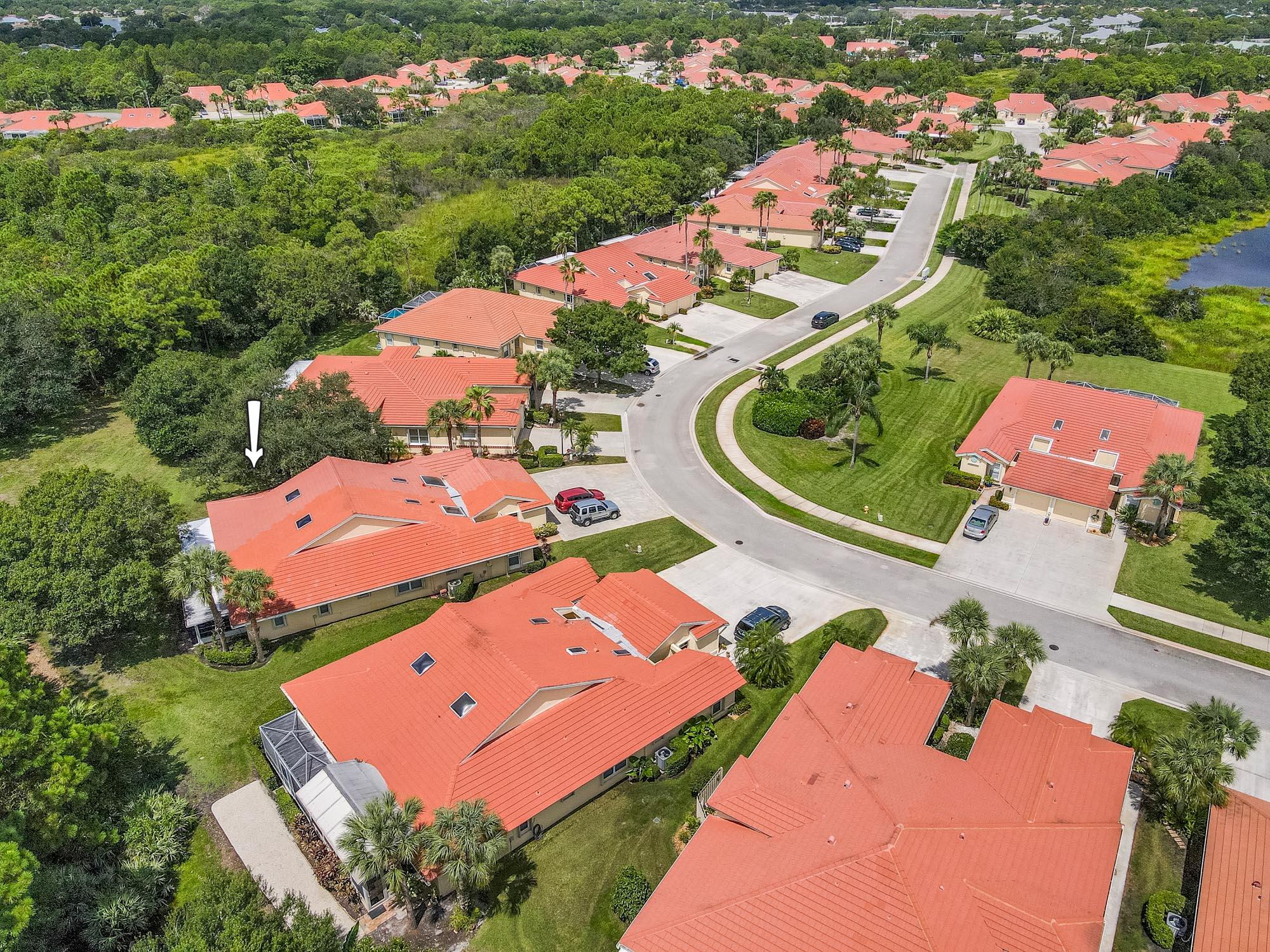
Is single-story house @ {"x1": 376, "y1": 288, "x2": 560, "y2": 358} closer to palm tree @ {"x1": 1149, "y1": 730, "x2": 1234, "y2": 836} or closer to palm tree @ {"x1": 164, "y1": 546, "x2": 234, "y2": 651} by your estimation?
palm tree @ {"x1": 164, "y1": 546, "x2": 234, "y2": 651}

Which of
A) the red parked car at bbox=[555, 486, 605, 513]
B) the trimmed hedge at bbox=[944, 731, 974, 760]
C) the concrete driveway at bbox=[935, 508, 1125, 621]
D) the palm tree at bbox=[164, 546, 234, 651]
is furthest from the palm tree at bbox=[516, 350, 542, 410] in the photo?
the trimmed hedge at bbox=[944, 731, 974, 760]

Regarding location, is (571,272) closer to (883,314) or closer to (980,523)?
(883,314)

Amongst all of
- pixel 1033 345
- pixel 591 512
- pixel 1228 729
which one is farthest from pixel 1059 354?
pixel 591 512

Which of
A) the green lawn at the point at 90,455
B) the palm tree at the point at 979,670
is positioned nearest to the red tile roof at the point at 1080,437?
the palm tree at the point at 979,670

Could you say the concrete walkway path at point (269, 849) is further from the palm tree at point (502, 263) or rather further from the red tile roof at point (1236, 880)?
the palm tree at point (502, 263)

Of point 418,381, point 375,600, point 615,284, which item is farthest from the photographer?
point 615,284

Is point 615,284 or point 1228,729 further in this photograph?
point 615,284

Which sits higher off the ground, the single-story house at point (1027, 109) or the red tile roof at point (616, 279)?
the single-story house at point (1027, 109)

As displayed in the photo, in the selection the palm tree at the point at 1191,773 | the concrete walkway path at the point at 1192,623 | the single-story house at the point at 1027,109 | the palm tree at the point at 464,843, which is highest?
the single-story house at the point at 1027,109
